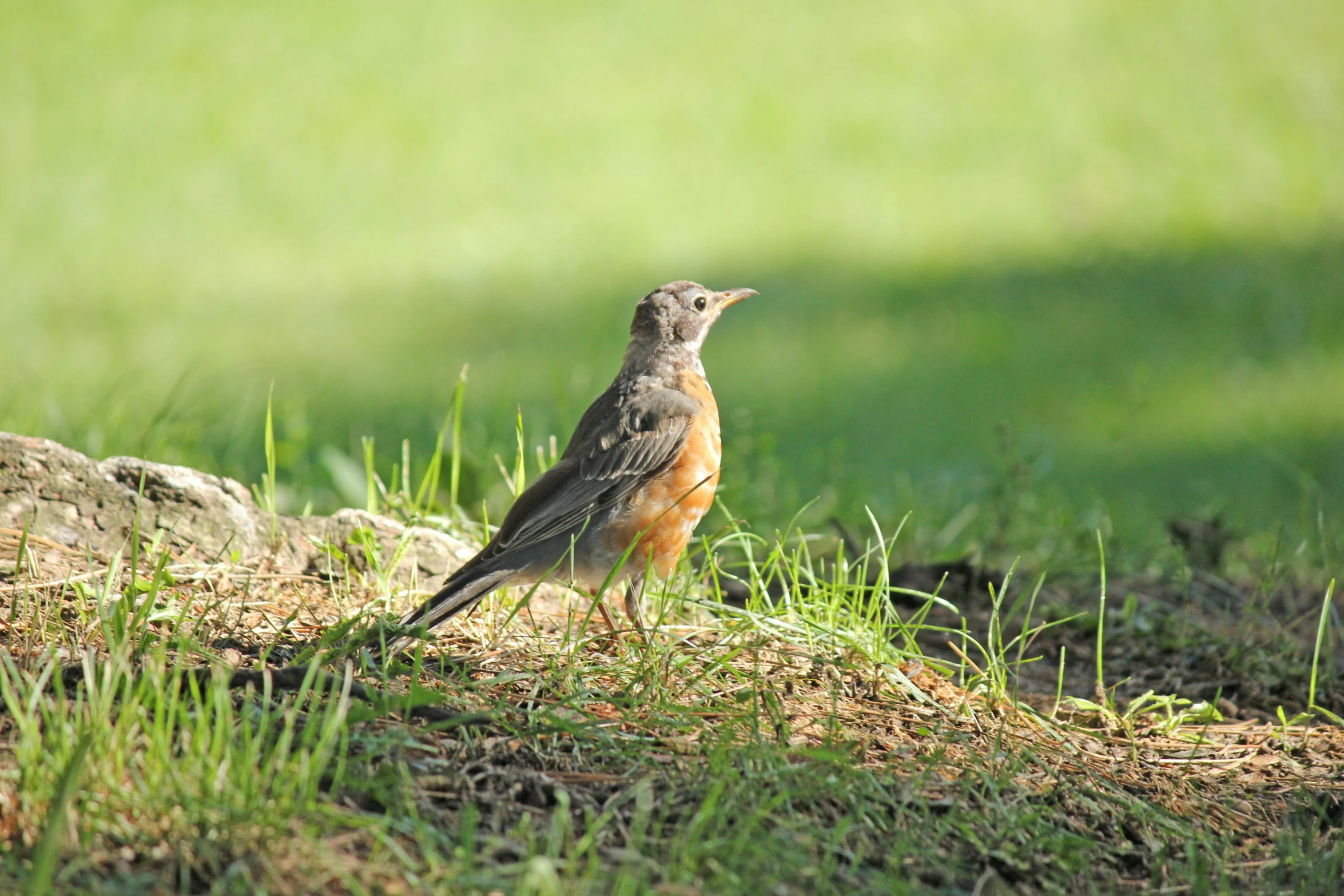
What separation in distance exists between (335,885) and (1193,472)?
6.23 m

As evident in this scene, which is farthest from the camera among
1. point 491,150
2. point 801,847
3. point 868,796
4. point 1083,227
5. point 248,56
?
point 248,56

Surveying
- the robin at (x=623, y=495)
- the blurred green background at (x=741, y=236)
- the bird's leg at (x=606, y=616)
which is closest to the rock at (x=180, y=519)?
the robin at (x=623, y=495)

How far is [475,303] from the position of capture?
989cm

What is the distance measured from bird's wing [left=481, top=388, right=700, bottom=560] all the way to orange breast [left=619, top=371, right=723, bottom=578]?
38mm

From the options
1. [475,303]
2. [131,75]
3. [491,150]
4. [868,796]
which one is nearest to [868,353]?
[475,303]

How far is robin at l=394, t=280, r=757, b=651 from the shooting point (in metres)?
3.85

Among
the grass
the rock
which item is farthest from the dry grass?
the rock

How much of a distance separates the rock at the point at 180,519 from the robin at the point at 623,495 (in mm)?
369

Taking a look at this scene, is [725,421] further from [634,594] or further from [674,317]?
[634,594]

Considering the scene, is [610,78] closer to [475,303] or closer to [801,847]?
[475,303]

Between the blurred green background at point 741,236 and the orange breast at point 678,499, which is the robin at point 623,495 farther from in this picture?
the blurred green background at point 741,236

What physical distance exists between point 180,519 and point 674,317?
186cm

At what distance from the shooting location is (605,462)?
412 cm

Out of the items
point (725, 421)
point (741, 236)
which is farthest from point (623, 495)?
point (741, 236)
